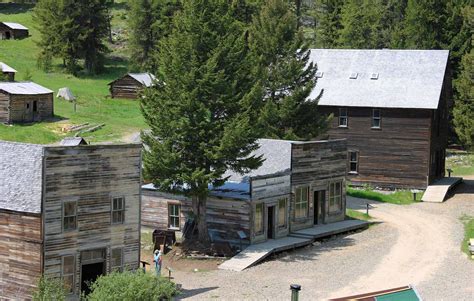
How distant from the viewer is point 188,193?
3678 cm

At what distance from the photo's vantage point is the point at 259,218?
37.8 meters

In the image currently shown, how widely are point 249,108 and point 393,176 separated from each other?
20448mm

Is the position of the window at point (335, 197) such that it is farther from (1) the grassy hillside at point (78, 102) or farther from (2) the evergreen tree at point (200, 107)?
(1) the grassy hillside at point (78, 102)

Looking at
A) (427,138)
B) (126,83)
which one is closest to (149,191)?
(427,138)

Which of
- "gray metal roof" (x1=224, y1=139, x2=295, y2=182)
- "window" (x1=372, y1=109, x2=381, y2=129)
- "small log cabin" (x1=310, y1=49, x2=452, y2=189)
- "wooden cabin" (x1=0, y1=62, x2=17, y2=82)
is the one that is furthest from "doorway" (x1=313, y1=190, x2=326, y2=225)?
"wooden cabin" (x1=0, y1=62, x2=17, y2=82)

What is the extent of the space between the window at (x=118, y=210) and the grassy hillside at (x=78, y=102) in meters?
26.9

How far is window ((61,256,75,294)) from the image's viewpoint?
29250 mm

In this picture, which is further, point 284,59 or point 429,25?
point 429,25

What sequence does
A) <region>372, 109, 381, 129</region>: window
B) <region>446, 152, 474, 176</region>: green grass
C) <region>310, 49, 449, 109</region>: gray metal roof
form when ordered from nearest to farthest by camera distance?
<region>310, 49, 449, 109</region>: gray metal roof
<region>372, 109, 381, 129</region>: window
<region>446, 152, 474, 176</region>: green grass

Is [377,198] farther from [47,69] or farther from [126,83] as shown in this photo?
[47,69]

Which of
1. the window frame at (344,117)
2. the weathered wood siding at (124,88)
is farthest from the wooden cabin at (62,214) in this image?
the weathered wood siding at (124,88)

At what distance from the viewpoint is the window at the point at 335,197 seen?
1688 inches

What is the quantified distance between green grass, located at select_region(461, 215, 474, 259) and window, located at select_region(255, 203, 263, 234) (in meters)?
9.72

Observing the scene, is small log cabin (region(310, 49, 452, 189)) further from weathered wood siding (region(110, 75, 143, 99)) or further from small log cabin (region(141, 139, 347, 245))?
weathered wood siding (region(110, 75, 143, 99))
